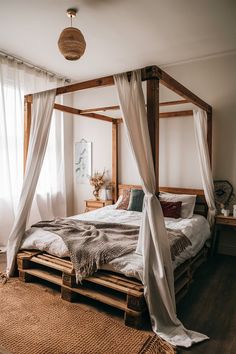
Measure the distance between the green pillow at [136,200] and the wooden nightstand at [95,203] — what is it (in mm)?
766

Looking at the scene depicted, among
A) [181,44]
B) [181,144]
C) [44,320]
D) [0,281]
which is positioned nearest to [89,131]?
[181,144]

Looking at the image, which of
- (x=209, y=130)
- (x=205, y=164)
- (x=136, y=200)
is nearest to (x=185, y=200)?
(x=205, y=164)

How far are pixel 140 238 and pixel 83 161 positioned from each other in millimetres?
3190

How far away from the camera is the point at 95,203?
477cm

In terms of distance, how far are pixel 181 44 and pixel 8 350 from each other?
3762 millimetres

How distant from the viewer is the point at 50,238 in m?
2.83

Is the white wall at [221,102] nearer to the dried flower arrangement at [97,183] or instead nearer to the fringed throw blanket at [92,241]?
the fringed throw blanket at [92,241]

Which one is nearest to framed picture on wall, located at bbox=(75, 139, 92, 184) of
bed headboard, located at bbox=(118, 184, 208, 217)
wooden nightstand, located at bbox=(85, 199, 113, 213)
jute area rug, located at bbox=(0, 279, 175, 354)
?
wooden nightstand, located at bbox=(85, 199, 113, 213)

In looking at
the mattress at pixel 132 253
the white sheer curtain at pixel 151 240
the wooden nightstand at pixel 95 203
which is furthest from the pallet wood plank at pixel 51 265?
the wooden nightstand at pixel 95 203

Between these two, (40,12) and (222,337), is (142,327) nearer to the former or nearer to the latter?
(222,337)

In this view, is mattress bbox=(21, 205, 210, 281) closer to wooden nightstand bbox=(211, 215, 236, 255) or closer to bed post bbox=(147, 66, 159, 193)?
wooden nightstand bbox=(211, 215, 236, 255)

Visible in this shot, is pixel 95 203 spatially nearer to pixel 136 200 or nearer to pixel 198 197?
pixel 136 200

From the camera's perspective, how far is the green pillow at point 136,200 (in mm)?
3918

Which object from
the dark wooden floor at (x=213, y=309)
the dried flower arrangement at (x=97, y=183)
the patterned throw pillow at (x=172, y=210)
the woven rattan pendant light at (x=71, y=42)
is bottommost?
the dark wooden floor at (x=213, y=309)
